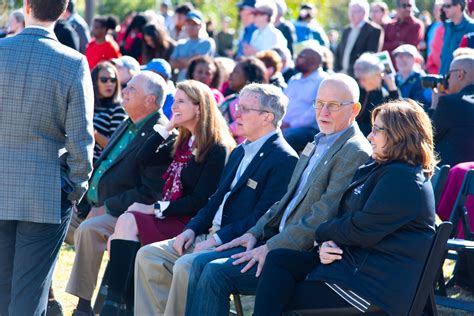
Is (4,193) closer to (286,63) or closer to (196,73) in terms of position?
(196,73)

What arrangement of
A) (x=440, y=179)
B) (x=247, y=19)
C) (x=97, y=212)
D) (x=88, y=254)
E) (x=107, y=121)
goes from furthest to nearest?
(x=247, y=19) → (x=107, y=121) → (x=97, y=212) → (x=88, y=254) → (x=440, y=179)

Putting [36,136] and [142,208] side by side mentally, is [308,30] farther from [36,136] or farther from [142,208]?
[36,136]

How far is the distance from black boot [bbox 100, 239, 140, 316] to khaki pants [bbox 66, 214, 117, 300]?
35cm

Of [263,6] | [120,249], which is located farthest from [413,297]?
[263,6]

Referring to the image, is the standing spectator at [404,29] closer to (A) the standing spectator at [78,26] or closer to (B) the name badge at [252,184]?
(A) the standing spectator at [78,26]

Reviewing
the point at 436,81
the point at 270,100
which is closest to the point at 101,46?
the point at 436,81

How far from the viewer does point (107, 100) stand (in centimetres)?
791

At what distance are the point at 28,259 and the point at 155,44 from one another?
22.8 feet

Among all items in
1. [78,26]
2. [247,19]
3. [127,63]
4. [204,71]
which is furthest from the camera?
[78,26]

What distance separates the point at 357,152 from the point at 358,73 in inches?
Answer: 143

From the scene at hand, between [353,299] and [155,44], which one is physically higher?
[353,299]

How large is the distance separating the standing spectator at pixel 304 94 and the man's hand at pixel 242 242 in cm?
321

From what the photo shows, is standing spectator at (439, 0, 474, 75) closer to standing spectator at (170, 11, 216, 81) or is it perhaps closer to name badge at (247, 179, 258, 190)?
standing spectator at (170, 11, 216, 81)

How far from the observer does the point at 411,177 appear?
3953 mm
